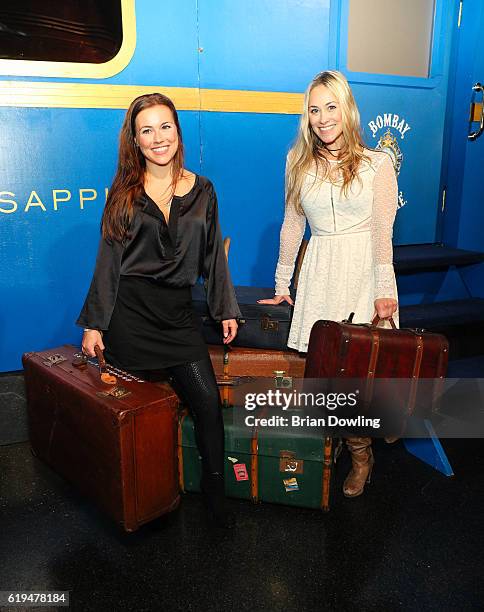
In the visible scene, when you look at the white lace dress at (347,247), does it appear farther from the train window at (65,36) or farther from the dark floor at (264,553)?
the train window at (65,36)

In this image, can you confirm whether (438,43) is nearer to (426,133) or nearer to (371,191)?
(426,133)

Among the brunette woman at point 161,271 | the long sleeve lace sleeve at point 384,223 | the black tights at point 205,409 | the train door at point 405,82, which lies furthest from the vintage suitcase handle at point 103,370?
the train door at point 405,82

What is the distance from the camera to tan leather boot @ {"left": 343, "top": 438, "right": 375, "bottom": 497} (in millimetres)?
2543

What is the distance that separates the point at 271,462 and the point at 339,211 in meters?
1.09

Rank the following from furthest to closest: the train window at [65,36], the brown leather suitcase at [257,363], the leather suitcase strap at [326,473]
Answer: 1. the train window at [65,36]
2. the brown leather suitcase at [257,363]
3. the leather suitcase strap at [326,473]

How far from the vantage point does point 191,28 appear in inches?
120

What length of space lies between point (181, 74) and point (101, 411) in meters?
1.91

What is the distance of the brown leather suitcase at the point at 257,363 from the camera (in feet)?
8.58

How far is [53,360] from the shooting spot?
2576mm

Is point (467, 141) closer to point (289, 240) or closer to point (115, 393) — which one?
point (289, 240)

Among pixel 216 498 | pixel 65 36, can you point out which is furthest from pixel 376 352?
pixel 65 36

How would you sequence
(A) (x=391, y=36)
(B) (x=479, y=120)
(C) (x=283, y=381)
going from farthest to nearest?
(B) (x=479, y=120)
(A) (x=391, y=36)
(C) (x=283, y=381)

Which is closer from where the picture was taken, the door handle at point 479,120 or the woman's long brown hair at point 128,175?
the woman's long brown hair at point 128,175

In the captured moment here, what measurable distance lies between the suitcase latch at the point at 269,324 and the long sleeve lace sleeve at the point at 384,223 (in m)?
0.52
